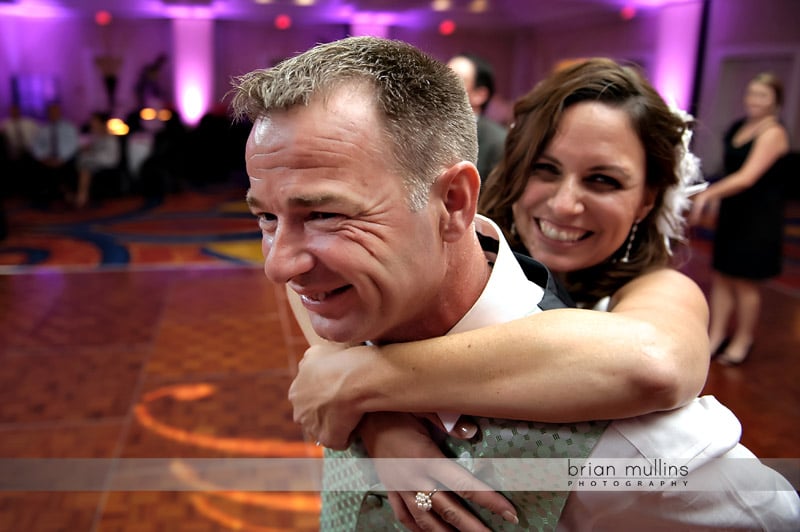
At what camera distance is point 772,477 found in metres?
0.83

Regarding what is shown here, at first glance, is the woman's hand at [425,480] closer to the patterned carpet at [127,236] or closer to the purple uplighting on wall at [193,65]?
the patterned carpet at [127,236]

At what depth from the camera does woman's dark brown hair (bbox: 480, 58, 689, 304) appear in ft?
3.56

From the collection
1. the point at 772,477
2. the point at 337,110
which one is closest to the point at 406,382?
the point at 337,110

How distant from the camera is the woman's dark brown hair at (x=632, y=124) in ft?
3.56

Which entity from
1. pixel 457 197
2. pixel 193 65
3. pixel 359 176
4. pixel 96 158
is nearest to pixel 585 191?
pixel 457 197

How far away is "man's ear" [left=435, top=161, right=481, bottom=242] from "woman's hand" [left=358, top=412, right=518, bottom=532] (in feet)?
0.90

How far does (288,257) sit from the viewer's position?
0.72 m

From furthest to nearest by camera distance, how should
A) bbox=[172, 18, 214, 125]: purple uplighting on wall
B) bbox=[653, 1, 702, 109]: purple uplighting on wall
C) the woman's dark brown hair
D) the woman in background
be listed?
bbox=[172, 18, 214, 125]: purple uplighting on wall
bbox=[653, 1, 702, 109]: purple uplighting on wall
the woman in background
the woman's dark brown hair

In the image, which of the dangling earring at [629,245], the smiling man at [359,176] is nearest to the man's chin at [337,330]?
the smiling man at [359,176]

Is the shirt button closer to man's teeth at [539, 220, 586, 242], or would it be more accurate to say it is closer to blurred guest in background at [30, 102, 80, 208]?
man's teeth at [539, 220, 586, 242]

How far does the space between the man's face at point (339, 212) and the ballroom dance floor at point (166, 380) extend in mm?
252

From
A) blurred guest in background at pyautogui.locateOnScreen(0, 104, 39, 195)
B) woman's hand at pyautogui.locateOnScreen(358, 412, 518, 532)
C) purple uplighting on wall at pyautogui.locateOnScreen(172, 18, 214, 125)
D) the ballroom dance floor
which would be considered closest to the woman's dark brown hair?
the ballroom dance floor

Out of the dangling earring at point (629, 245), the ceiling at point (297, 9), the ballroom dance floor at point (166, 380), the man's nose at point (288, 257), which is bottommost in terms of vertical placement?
the ballroom dance floor at point (166, 380)

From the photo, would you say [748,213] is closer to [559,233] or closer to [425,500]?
[559,233]
